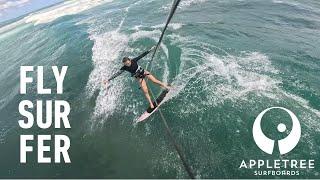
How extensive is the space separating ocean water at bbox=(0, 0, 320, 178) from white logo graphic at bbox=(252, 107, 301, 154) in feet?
0.83

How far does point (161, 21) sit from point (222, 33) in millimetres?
7761

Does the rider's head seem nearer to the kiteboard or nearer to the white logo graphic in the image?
the kiteboard

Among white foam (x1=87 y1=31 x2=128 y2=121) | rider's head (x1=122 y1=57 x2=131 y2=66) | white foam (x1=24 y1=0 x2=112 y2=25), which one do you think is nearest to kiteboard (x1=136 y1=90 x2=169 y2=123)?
white foam (x1=87 y1=31 x2=128 y2=121)

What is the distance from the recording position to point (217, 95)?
1961 centimetres

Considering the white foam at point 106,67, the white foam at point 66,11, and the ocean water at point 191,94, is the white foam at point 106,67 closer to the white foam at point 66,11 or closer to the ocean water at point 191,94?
the ocean water at point 191,94

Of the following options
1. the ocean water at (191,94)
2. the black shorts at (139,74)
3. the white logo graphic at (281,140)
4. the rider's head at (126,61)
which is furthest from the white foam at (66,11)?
the white logo graphic at (281,140)

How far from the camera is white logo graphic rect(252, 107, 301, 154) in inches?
628

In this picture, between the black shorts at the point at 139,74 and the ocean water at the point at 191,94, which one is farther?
the black shorts at the point at 139,74

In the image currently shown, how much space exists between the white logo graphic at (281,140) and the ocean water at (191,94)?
0.83 ft

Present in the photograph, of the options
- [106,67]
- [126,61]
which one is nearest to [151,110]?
[126,61]

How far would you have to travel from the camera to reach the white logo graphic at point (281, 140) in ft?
52.3

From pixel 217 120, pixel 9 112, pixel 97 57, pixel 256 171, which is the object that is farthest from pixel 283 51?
pixel 9 112

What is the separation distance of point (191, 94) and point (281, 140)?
18.0 ft

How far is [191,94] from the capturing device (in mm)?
20109
